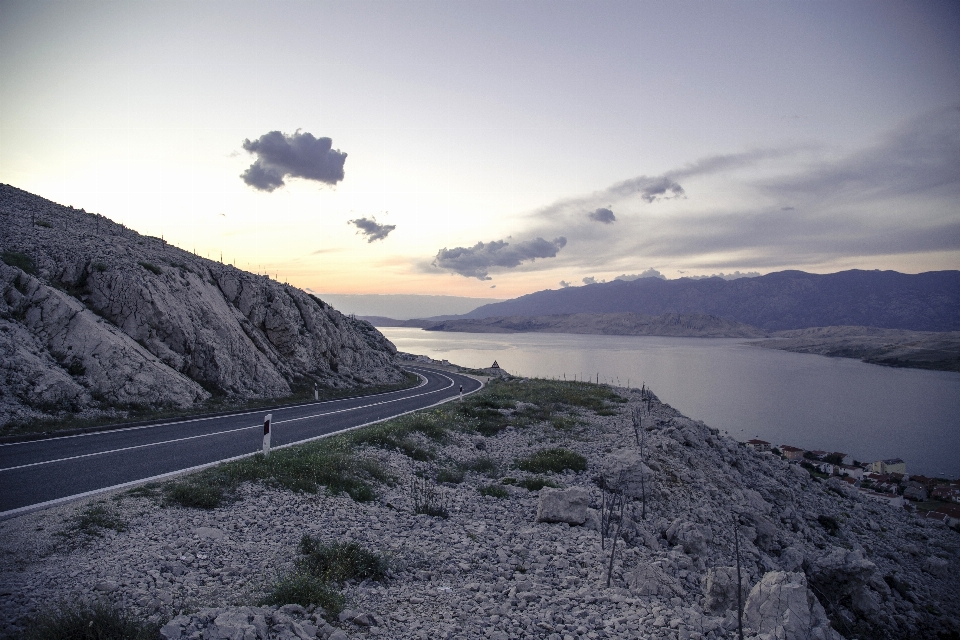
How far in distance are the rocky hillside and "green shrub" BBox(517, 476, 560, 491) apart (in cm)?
1700

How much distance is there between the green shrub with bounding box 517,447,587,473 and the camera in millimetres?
15836

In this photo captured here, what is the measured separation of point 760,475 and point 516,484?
15.4m

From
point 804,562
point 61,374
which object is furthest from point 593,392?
point 61,374

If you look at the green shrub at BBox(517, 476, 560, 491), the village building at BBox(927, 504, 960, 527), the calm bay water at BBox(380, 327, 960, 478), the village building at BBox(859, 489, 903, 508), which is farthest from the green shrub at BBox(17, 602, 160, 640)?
the calm bay water at BBox(380, 327, 960, 478)

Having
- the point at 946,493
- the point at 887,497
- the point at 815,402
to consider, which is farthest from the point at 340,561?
the point at 815,402

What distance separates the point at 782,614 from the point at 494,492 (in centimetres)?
714

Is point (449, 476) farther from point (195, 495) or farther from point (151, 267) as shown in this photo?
point (151, 267)

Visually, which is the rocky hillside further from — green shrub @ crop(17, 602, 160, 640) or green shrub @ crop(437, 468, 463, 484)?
green shrub @ crop(17, 602, 160, 640)

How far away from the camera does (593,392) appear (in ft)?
120

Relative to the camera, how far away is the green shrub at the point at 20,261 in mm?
22047

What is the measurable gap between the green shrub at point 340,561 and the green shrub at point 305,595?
20.9 inches

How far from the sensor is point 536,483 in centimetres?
1386

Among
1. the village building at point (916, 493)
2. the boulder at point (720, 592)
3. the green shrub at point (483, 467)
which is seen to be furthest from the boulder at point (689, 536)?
the village building at point (916, 493)

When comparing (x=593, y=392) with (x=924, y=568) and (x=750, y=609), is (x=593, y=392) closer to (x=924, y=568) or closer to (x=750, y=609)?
(x=924, y=568)
